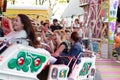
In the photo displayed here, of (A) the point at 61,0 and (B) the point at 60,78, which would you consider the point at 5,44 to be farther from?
(A) the point at 61,0

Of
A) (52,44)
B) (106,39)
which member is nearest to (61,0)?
(106,39)

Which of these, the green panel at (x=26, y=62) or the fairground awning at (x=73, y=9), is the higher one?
the fairground awning at (x=73, y=9)

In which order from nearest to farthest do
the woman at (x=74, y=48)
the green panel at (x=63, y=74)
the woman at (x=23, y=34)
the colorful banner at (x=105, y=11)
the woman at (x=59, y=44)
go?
1. the woman at (x=23, y=34)
2. the green panel at (x=63, y=74)
3. the woman at (x=59, y=44)
4. the woman at (x=74, y=48)
5. the colorful banner at (x=105, y=11)

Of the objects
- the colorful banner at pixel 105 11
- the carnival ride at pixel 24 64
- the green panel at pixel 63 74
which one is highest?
the colorful banner at pixel 105 11

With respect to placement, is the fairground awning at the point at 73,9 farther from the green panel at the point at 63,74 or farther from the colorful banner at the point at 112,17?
the green panel at the point at 63,74

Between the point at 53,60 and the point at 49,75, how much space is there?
28cm

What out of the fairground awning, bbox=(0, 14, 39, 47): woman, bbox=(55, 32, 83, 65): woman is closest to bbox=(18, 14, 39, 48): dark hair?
bbox=(0, 14, 39, 47): woman

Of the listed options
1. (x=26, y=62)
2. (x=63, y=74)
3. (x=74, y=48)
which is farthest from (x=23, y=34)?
(x=74, y=48)

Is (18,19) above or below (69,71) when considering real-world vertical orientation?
above

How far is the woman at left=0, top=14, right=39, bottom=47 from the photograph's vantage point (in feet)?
16.3

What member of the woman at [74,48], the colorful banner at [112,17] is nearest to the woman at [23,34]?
the woman at [74,48]

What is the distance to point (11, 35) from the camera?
514 centimetres

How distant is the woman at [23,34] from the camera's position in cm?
496

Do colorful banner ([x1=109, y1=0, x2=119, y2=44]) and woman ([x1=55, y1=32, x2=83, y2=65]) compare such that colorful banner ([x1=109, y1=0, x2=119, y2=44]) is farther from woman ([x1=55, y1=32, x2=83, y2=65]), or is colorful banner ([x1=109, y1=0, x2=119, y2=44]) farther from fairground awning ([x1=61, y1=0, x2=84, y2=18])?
fairground awning ([x1=61, y1=0, x2=84, y2=18])
